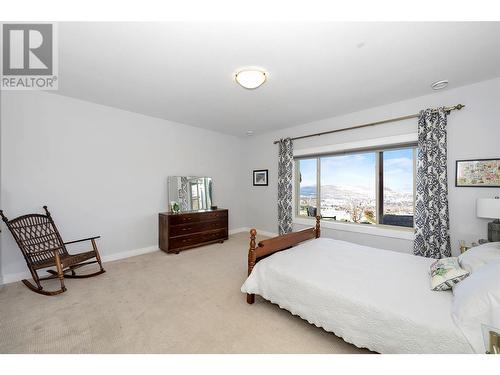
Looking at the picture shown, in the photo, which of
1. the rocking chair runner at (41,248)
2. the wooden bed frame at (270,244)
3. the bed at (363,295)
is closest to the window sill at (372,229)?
the wooden bed frame at (270,244)

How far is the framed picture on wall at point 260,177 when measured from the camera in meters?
5.34

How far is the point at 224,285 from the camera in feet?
8.98

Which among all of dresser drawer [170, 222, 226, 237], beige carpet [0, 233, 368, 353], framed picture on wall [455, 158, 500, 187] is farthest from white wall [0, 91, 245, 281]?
framed picture on wall [455, 158, 500, 187]

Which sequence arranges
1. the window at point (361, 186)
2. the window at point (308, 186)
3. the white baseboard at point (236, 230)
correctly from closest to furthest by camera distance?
1. the window at point (361, 186)
2. the window at point (308, 186)
3. the white baseboard at point (236, 230)

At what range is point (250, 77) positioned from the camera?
2.41 metres

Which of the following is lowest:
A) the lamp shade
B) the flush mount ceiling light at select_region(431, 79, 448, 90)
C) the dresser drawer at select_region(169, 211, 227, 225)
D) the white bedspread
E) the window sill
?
the white bedspread

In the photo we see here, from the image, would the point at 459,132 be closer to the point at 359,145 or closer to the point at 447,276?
the point at 359,145

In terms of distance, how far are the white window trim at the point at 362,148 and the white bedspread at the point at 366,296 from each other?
125cm

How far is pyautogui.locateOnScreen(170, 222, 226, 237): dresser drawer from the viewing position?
400cm

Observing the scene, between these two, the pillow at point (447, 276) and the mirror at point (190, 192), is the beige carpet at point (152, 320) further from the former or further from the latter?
the mirror at point (190, 192)

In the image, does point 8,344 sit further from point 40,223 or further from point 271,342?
point 271,342

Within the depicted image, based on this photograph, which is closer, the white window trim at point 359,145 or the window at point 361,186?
the white window trim at point 359,145

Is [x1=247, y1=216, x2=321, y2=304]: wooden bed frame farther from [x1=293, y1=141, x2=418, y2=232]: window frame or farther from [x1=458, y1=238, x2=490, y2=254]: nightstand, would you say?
[x1=458, y1=238, x2=490, y2=254]: nightstand

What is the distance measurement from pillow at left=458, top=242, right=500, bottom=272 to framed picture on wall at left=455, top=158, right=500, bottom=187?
1.23 meters
